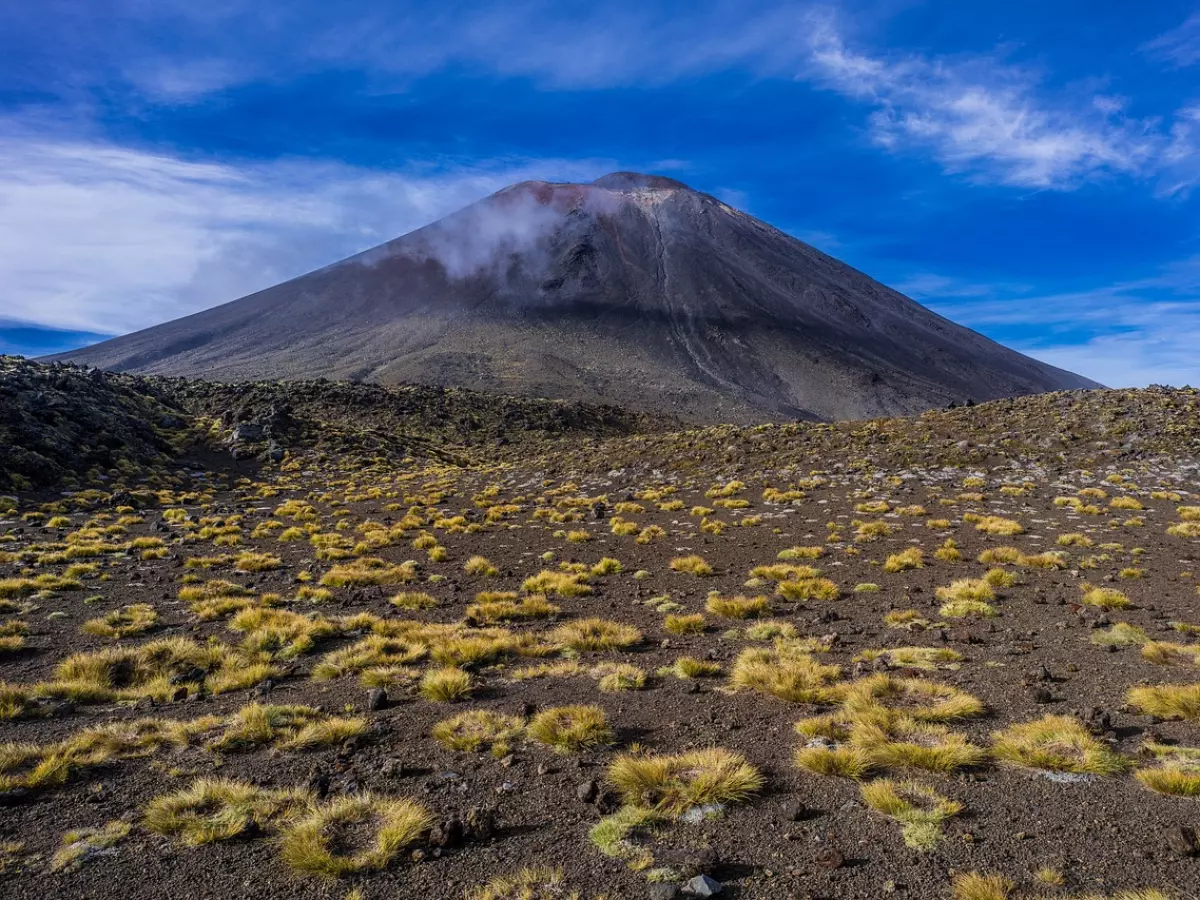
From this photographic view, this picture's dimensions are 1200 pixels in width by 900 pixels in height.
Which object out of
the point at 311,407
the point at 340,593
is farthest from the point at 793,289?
the point at 340,593

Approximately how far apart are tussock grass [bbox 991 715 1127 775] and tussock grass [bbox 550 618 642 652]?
5.15 m

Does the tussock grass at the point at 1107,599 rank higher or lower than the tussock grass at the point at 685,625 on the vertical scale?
higher

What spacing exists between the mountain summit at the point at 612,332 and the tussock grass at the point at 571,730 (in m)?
92.5

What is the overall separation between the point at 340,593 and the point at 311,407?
5246 centimetres

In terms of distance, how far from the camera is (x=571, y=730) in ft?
21.0

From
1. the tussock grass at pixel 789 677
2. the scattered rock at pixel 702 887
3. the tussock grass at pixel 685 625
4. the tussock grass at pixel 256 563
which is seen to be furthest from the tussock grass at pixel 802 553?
the tussock grass at pixel 256 563

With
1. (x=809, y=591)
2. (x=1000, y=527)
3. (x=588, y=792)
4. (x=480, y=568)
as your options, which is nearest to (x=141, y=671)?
(x=588, y=792)

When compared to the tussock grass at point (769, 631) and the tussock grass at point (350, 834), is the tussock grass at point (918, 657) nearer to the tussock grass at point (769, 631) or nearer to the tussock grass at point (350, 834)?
the tussock grass at point (769, 631)

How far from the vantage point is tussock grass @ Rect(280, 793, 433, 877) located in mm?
4422

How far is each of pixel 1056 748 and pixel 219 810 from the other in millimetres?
7534

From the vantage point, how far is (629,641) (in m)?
9.77

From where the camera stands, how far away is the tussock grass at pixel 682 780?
5180mm

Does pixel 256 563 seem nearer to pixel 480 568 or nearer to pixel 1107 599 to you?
pixel 480 568

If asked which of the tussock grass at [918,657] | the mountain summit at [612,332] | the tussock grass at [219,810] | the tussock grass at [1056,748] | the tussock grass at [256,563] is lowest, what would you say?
the tussock grass at [256,563]
